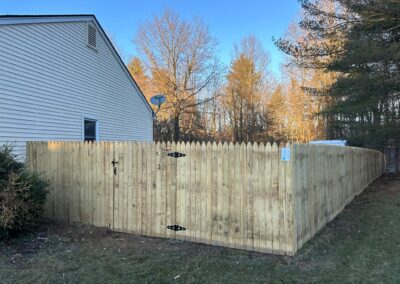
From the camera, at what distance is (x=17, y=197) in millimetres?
5359

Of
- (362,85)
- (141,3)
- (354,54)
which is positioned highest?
(141,3)

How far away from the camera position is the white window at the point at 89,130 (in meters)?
10.8

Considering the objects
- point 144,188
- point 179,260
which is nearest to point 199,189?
point 144,188

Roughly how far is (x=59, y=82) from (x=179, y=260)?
6920mm

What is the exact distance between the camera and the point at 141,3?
25.5 m

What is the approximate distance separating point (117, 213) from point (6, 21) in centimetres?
511

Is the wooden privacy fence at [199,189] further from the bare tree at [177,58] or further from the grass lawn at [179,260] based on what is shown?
the bare tree at [177,58]

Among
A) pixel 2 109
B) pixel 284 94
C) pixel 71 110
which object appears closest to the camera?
pixel 2 109

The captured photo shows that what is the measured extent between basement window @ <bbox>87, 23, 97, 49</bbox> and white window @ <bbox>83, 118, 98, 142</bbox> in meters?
2.46

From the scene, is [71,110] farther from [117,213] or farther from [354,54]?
[354,54]

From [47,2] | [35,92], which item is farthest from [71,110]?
[47,2]

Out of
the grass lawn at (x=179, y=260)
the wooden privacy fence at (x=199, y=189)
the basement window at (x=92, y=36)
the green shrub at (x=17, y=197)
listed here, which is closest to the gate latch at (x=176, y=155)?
the wooden privacy fence at (x=199, y=189)

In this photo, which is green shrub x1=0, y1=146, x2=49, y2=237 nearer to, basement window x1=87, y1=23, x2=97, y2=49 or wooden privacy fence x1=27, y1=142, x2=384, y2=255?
wooden privacy fence x1=27, y1=142, x2=384, y2=255

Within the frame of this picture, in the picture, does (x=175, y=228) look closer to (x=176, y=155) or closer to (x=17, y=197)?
(x=176, y=155)
